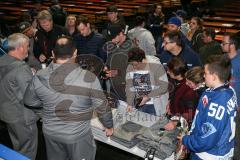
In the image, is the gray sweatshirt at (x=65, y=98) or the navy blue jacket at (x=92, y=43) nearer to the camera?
the gray sweatshirt at (x=65, y=98)

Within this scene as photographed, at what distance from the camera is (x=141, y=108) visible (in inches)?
128

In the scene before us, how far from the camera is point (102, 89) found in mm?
2629

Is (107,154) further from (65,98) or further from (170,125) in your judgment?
(65,98)

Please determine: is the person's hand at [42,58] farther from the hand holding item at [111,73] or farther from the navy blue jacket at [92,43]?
the hand holding item at [111,73]

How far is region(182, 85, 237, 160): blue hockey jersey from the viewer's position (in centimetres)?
215

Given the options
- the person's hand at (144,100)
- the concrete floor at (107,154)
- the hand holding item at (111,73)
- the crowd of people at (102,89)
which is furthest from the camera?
the hand holding item at (111,73)

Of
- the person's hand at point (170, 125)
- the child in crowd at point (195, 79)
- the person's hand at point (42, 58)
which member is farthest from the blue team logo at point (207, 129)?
the person's hand at point (42, 58)

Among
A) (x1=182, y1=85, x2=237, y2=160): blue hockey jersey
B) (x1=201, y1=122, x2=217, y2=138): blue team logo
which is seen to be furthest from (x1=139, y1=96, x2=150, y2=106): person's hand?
(x1=201, y1=122, x2=217, y2=138): blue team logo

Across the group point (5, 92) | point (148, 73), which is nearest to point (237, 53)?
point (148, 73)

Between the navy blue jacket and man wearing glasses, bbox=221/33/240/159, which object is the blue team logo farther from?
the navy blue jacket

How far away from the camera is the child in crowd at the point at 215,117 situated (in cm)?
215

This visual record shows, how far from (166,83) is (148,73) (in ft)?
0.79

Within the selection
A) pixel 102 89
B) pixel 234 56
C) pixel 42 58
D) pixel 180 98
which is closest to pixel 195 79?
pixel 180 98

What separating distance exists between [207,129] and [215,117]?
0.10 m
